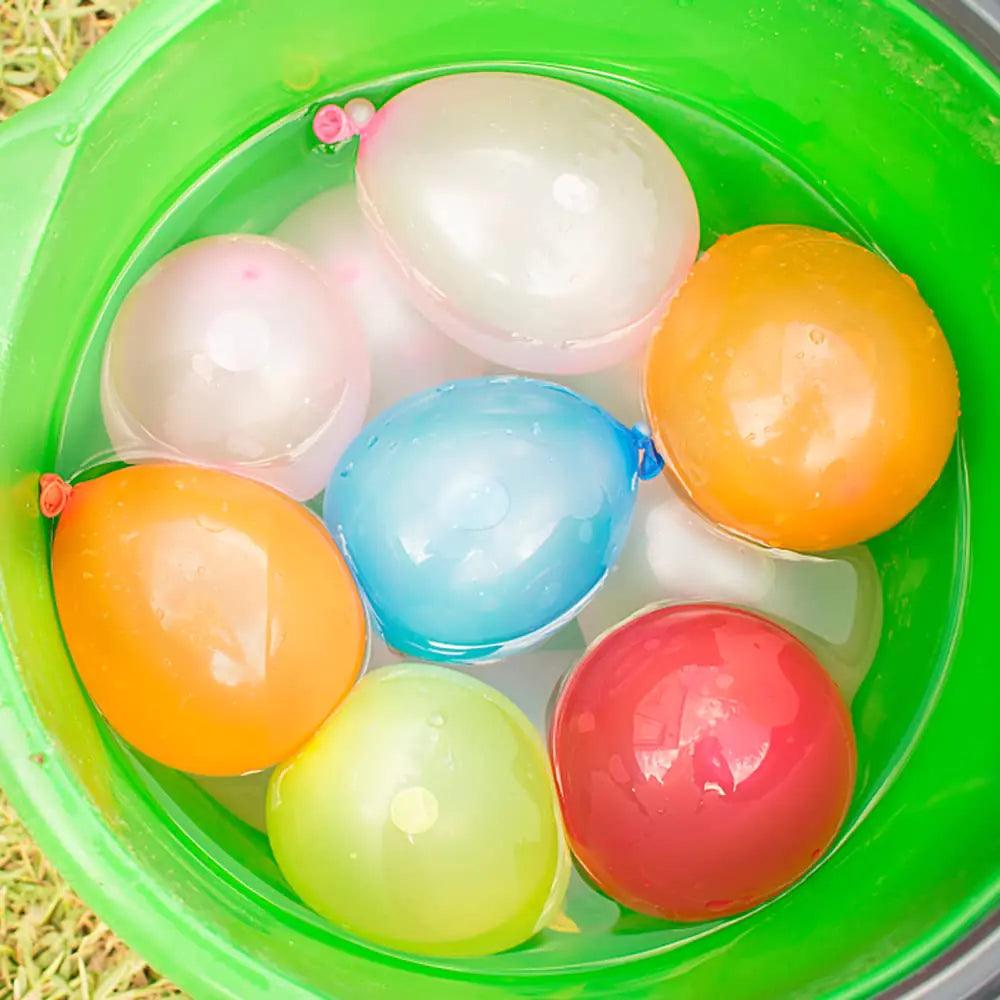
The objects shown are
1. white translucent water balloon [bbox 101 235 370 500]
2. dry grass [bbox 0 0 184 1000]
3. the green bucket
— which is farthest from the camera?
dry grass [bbox 0 0 184 1000]

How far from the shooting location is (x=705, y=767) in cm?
81

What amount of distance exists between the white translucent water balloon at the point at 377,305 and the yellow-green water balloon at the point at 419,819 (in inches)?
10.5

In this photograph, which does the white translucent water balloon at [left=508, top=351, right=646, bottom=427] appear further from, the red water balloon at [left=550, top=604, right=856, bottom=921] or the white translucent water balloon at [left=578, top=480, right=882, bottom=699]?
the red water balloon at [left=550, top=604, right=856, bottom=921]

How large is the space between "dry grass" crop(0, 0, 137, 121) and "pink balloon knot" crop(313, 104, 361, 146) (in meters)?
0.38

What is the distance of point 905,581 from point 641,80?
1.74 feet

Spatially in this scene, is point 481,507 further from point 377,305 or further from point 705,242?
point 705,242

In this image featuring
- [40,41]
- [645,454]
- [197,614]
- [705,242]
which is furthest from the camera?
[40,41]

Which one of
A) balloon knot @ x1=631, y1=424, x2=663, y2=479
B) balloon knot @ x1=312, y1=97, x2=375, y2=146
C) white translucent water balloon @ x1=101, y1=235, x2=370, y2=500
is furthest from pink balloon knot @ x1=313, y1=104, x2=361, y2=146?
balloon knot @ x1=631, y1=424, x2=663, y2=479

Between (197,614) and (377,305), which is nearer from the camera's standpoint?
(197,614)

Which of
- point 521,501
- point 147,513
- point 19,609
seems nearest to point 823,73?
point 521,501

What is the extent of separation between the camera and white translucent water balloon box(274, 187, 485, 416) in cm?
92

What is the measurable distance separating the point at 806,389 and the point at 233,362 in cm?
45

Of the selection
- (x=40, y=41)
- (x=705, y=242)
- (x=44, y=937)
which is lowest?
→ (x=44, y=937)

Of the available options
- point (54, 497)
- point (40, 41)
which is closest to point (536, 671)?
point (54, 497)
